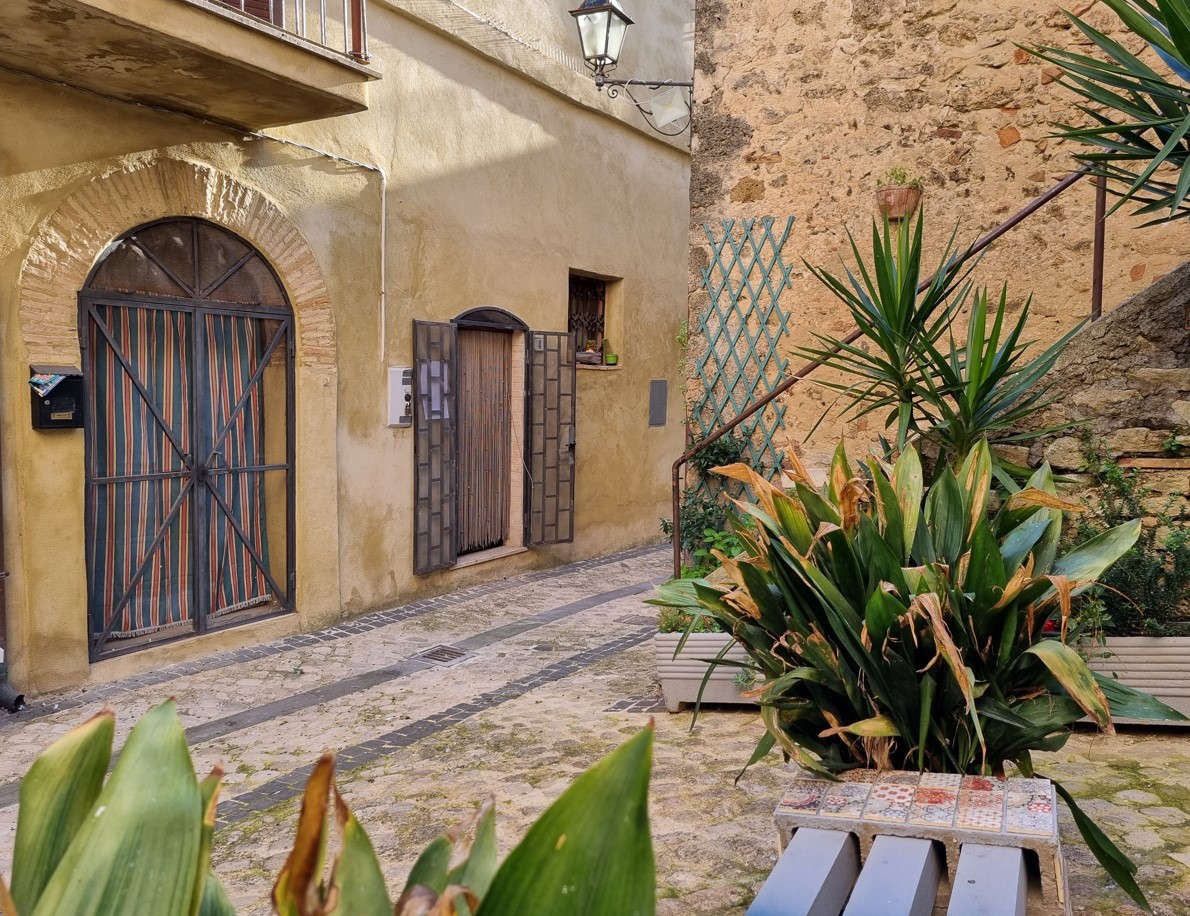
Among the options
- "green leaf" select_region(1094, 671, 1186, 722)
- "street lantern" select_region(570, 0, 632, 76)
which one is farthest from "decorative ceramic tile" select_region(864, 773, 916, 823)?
"street lantern" select_region(570, 0, 632, 76)

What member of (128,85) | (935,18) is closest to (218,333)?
(128,85)

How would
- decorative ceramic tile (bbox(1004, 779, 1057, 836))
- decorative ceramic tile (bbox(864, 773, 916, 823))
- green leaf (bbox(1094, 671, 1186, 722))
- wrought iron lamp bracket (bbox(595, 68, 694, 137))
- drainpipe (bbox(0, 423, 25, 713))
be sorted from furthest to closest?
wrought iron lamp bracket (bbox(595, 68, 694, 137)) < drainpipe (bbox(0, 423, 25, 713)) < green leaf (bbox(1094, 671, 1186, 722)) < decorative ceramic tile (bbox(864, 773, 916, 823)) < decorative ceramic tile (bbox(1004, 779, 1057, 836))

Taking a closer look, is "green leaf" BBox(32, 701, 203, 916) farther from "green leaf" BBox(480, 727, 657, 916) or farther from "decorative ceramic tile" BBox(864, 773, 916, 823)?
"decorative ceramic tile" BBox(864, 773, 916, 823)

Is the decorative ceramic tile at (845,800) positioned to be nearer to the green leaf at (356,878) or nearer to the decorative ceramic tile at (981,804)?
the decorative ceramic tile at (981,804)

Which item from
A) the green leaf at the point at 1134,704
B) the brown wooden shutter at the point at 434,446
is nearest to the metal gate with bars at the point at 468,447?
the brown wooden shutter at the point at 434,446

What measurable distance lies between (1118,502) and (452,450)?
5367 millimetres

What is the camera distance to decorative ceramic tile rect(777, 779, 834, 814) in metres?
2.21

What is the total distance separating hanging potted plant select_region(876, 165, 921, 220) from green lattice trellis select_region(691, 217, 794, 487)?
20.3 inches

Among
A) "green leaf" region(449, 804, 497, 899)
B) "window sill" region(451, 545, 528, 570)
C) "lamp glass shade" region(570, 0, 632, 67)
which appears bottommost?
"window sill" region(451, 545, 528, 570)

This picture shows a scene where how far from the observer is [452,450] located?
8742 millimetres

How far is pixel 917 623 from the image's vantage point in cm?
264

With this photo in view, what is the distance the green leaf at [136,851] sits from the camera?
28.4 inches

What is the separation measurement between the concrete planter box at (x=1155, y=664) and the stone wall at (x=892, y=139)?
185 cm

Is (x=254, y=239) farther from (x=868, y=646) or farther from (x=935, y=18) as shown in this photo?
(x=868, y=646)
